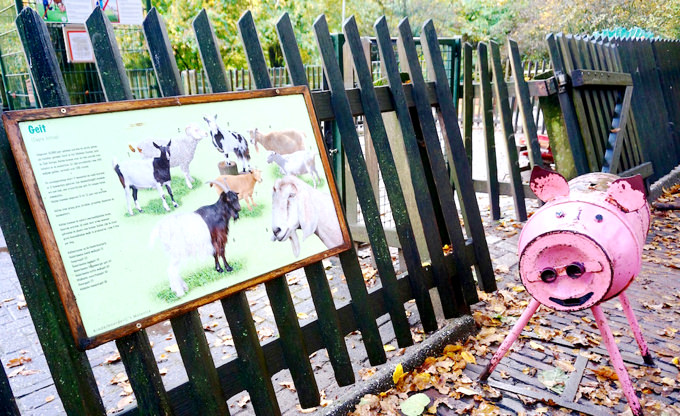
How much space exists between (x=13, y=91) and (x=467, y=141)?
330 inches

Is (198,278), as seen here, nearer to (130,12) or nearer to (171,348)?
(171,348)

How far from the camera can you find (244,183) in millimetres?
2068

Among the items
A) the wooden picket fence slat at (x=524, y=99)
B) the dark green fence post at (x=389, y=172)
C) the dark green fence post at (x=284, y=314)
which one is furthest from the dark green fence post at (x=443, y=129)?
the wooden picket fence slat at (x=524, y=99)

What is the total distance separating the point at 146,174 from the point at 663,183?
7.00m

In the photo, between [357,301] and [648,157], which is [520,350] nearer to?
[357,301]

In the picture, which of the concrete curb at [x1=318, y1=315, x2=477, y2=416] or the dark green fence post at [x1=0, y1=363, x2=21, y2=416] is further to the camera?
the concrete curb at [x1=318, y1=315, x2=477, y2=416]

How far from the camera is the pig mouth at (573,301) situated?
2133mm

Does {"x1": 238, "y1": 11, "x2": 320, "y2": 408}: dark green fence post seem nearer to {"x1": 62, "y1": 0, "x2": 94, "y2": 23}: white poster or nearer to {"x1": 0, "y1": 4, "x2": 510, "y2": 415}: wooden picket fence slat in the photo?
{"x1": 0, "y1": 4, "x2": 510, "y2": 415}: wooden picket fence slat

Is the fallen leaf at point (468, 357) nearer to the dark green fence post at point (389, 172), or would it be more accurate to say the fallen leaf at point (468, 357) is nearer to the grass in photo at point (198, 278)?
the dark green fence post at point (389, 172)

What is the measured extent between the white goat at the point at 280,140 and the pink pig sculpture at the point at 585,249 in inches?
44.8

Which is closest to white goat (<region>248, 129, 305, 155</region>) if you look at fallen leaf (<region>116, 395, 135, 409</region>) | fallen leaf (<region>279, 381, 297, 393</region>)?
fallen leaf (<region>279, 381, 297, 393</region>)

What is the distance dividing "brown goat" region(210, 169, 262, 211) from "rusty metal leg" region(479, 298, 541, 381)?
1.48m

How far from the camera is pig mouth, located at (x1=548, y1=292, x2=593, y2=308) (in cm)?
213

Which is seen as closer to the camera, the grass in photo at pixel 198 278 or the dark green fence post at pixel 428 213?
the grass in photo at pixel 198 278
